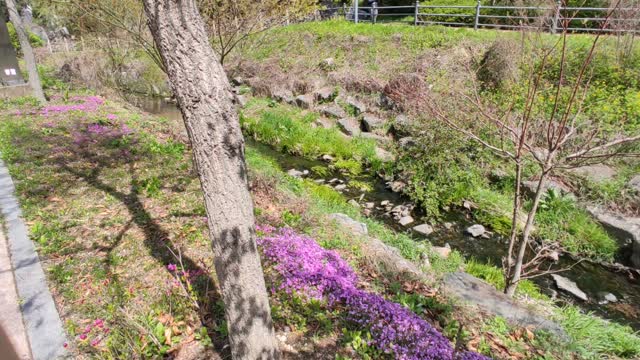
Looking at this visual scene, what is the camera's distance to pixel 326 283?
3.83 metres

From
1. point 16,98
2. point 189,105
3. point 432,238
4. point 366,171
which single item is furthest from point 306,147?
point 189,105

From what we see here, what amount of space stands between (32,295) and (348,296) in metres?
3.02

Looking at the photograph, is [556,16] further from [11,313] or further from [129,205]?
[11,313]

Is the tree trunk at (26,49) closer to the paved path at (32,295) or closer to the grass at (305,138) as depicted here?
the grass at (305,138)

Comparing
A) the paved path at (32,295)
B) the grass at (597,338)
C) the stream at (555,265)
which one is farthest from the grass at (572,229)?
the paved path at (32,295)

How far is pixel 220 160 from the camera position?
2.20 metres

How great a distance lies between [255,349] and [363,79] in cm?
1322

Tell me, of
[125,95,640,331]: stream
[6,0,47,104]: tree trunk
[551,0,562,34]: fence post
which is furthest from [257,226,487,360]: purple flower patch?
[6,0,47,104]: tree trunk

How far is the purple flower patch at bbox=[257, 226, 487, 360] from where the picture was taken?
3049mm

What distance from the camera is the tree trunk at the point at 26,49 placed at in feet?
30.9

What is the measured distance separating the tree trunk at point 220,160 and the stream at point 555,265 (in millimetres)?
5140

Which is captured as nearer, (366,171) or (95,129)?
(95,129)

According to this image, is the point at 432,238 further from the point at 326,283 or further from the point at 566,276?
the point at 326,283

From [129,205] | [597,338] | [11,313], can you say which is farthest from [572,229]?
[11,313]
